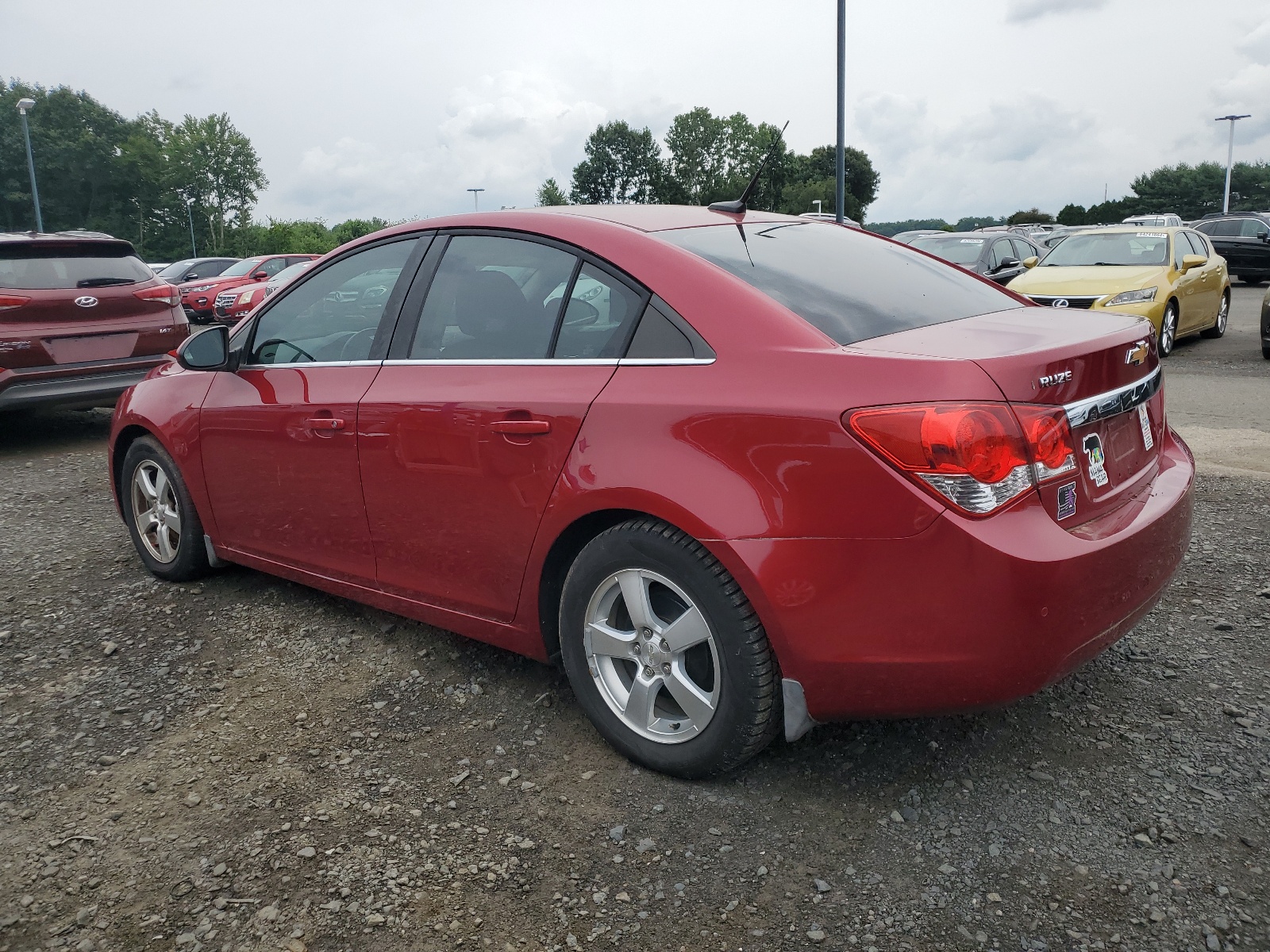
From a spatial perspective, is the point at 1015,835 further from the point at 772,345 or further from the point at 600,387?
the point at 600,387

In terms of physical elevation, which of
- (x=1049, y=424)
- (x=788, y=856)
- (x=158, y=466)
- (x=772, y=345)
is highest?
(x=772, y=345)

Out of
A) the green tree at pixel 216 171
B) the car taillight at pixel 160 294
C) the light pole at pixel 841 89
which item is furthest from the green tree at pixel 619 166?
the car taillight at pixel 160 294

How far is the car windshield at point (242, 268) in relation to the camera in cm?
2405

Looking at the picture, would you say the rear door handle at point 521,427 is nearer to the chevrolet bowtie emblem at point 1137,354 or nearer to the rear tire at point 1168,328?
the chevrolet bowtie emblem at point 1137,354

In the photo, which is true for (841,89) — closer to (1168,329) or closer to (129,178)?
(1168,329)

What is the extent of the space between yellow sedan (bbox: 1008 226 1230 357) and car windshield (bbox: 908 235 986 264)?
1817 mm

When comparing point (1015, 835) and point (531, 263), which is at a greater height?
point (531, 263)

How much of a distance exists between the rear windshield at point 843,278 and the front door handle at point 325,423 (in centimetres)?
130

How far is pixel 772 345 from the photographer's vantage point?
2555 mm

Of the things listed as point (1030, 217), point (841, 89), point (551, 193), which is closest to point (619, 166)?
point (551, 193)

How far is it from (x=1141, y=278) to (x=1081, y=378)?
32.3ft

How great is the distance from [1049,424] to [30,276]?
26.0 ft

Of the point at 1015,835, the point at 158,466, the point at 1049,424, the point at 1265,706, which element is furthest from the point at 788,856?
the point at 158,466

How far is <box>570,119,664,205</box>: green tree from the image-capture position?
98.9 meters
